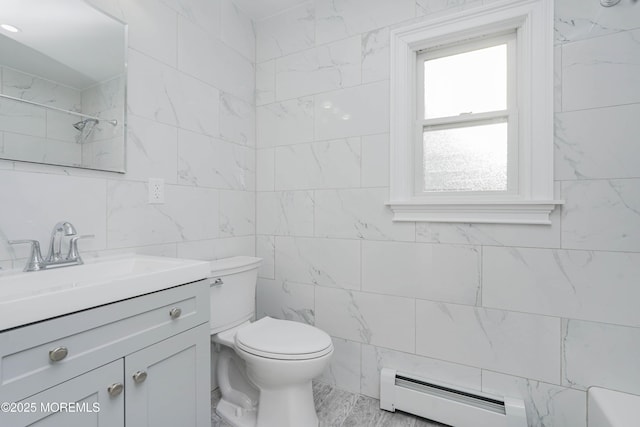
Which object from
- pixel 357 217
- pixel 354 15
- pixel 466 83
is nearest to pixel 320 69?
pixel 354 15

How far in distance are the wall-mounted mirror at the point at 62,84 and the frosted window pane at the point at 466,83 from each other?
1582 millimetres

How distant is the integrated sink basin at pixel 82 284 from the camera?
732mm

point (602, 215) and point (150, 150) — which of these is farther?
point (150, 150)

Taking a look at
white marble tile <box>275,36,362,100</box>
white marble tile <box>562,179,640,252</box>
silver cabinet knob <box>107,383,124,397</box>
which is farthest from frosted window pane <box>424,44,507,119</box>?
silver cabinet knob <box>107,383,124,397</box>

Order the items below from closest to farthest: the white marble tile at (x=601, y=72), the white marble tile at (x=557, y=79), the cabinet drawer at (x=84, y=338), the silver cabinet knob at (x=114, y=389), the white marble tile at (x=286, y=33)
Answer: the cabinet drawer at (x=84, y=338)
the silver cabinet knob at (x=114, y=389)
the white marble tile at (x=601, y=72)
the white marble tile at (x=557, y=79)
the white marble tile at (x=286, y=33)

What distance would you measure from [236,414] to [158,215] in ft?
3.67

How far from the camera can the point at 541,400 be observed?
4.69 ft

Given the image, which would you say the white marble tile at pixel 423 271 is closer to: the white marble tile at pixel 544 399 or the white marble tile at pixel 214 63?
the white marble tile at pixel 544 399

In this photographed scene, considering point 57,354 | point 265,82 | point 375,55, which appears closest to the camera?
point 57,354

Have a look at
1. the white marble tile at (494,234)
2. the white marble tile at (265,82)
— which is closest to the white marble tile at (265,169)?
the white marble tile at (265,82)

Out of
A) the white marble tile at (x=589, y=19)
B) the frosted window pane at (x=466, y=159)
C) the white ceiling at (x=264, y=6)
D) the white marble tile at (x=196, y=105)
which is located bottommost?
the frosted window pane at (x=466, y=159)

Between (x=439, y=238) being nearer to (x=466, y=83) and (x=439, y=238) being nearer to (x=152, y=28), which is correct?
(x=466, y=83)

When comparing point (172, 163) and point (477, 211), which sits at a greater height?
point (172, 163)

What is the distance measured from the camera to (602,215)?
1.33m
